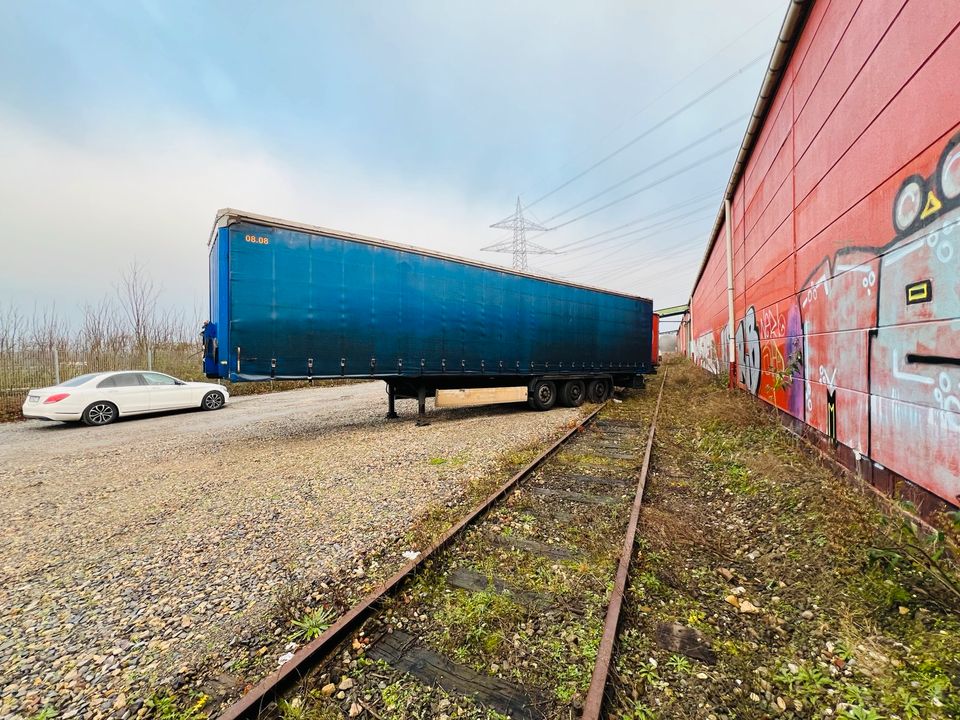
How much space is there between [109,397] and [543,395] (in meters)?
11.2

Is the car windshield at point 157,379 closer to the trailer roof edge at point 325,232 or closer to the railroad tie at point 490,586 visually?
the trailer roof edge at point 325,232

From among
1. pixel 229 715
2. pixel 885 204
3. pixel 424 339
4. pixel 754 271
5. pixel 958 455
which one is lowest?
pixel 229 715

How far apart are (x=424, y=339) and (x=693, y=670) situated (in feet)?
23.0

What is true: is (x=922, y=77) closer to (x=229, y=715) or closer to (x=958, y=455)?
(x=958, y=455)

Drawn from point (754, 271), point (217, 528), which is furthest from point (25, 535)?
point (754, 271)

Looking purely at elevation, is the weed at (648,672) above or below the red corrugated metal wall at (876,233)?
below

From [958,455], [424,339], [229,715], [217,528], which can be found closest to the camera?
[229,715]

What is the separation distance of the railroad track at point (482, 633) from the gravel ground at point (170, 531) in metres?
0.55

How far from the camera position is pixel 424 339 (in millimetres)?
8398

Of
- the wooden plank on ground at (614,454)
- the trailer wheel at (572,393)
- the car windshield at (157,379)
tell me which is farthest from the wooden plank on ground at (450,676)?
the car windshield at (157,379)

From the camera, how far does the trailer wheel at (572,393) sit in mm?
11695

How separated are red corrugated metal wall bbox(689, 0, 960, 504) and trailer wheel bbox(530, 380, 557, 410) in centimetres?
547

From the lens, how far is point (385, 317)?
7844mm

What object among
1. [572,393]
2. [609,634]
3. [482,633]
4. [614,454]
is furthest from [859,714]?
[572,393]
